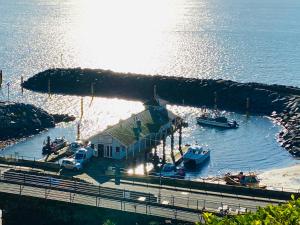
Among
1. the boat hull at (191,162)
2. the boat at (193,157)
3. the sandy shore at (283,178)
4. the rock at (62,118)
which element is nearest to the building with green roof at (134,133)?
the boat at (193,157)

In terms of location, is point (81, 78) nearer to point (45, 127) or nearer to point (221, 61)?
point (45, 127)

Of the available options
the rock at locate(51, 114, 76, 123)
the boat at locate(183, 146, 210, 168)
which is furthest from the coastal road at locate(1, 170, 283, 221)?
the rock at locate(51, 114, 76, 123)

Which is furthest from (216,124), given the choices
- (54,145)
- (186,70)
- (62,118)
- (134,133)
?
(186,70)

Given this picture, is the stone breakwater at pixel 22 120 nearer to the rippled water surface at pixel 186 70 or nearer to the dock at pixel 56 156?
the rippled water surface at pixel 186 70

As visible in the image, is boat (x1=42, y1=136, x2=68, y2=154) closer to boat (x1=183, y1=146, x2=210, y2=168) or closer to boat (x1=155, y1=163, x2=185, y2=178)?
boat (x1=183, y1=146, x2=210, y2=168)

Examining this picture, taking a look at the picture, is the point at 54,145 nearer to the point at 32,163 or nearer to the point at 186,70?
the point at 32,163

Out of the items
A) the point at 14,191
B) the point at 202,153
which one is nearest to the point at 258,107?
the point at 202,153
